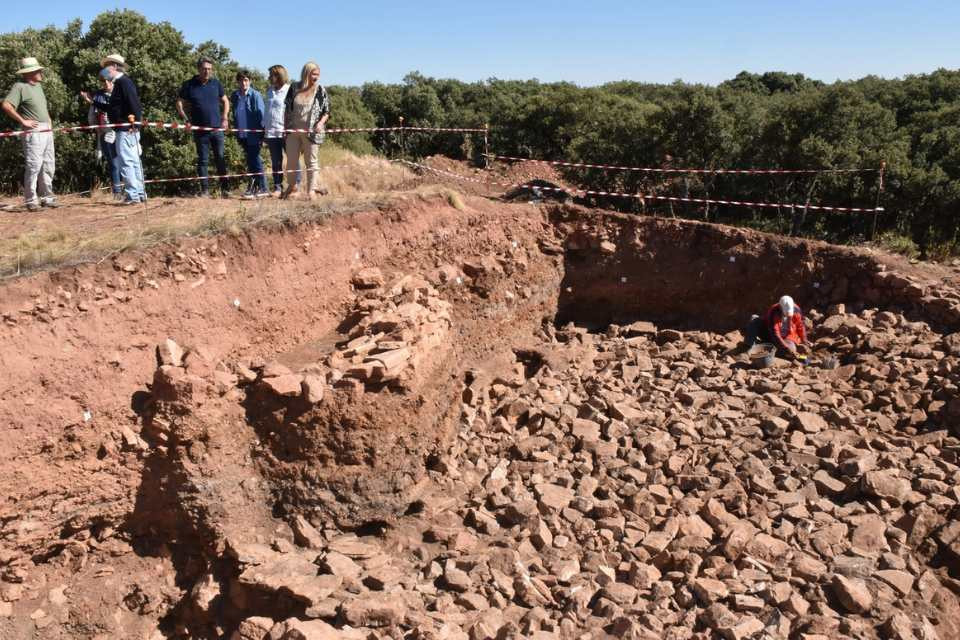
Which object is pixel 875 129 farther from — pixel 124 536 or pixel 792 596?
pixel 124 536

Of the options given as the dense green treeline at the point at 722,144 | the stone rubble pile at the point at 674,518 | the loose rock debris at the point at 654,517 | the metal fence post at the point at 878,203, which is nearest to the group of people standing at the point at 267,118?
the dense green treeline at the point at 722,144

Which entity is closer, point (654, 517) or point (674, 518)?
point (674, 518)

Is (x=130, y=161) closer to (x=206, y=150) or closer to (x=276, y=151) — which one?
(x=206, y=150)

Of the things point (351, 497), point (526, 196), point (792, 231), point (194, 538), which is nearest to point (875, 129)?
point (792, 231)

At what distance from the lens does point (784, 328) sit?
32.5 feet

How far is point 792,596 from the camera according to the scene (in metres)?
5.72

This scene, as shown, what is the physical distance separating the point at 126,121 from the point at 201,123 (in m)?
1.01

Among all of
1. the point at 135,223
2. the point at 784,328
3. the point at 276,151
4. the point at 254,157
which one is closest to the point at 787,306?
the point at 784,328

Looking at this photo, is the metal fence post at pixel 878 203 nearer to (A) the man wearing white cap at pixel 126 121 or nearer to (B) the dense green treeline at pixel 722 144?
(B) the dense green treeline at pixel 722 144

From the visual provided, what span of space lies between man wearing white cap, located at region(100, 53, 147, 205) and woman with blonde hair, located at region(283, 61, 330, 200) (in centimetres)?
178

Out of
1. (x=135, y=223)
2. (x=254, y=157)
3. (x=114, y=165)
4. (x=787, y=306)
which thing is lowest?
(x=787, y=306)

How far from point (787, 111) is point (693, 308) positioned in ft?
13.2

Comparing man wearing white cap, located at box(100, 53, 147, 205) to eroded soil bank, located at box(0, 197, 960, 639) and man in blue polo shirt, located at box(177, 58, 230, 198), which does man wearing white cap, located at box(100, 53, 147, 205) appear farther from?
eroded soil bank, located at box(0, 197, 960, 639)

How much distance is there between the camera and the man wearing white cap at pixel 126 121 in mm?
8602
